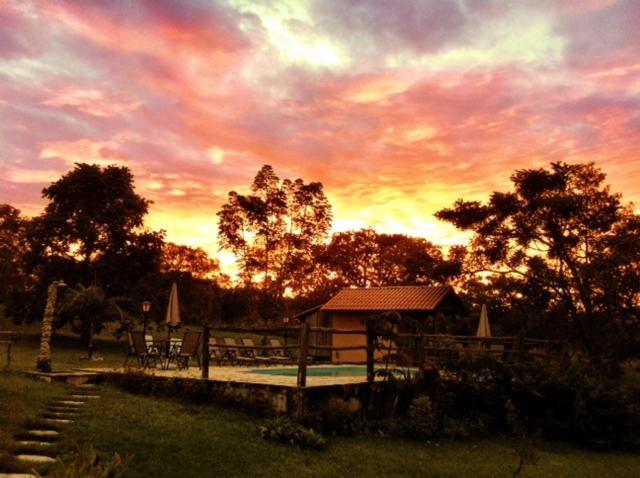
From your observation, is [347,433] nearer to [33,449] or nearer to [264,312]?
[33,449]

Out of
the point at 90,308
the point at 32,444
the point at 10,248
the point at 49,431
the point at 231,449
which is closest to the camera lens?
the point at 32,444

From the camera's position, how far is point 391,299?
74.3 feet

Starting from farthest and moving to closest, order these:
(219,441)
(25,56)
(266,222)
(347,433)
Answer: (266,222), (25,56), (347,433), (219,441)

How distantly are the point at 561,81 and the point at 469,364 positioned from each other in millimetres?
8190

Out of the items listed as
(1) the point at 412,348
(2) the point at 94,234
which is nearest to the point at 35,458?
(1) the point at 412,348

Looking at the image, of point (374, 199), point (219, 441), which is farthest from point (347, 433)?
point (374, 199)

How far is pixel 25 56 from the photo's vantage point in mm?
12727

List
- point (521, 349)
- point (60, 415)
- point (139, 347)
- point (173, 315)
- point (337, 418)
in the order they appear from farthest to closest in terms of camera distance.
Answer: point (173, 315) → point (521, 349) → point (139, 347) → point (337, 418) → point (60, 415)

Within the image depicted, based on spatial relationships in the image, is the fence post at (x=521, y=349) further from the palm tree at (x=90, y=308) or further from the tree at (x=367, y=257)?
the tree at (x=367, y=257)

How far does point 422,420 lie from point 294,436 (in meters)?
3.22

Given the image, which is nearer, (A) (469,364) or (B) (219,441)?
(B) (219,441)

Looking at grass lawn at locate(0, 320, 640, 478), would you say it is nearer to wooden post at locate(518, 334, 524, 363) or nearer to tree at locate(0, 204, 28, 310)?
wooden post at locate(518, 334, 524, 363)

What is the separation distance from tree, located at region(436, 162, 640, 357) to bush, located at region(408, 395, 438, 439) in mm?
10862

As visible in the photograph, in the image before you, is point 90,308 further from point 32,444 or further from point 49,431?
point 32,444
